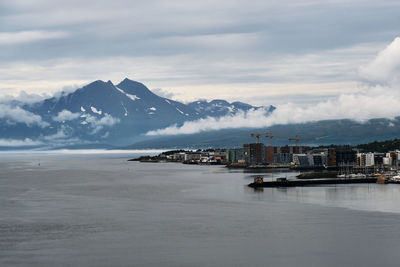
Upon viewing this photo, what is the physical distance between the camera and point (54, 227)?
1508 inches

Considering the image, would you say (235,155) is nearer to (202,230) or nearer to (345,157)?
(345,157)

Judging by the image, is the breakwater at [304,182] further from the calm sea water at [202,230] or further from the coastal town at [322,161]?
the calm sea water at [202,230]

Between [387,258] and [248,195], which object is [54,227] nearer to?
[387,258]

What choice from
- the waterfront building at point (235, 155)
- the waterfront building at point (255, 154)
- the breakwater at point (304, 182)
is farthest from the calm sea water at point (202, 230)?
the waterfront building at point (235, 155)

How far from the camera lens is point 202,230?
36.9 m

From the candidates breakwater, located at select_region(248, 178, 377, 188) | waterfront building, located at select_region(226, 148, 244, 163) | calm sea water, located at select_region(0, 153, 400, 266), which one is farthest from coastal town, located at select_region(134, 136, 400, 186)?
calm sea water, located at select_region(0, 153, 400, 266)

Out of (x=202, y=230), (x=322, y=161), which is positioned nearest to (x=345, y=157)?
(x=322, y=161)

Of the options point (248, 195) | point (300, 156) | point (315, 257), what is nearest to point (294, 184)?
point (248, 195)

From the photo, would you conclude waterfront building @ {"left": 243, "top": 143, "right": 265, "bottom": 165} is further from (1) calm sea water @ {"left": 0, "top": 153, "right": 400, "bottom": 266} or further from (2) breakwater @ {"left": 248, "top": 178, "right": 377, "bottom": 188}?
(1) calm sea water @ {"left": 0, "top": 153, "right": 400, "bottom": 266}

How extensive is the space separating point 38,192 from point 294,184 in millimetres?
28014

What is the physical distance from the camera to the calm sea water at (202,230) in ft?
96.0

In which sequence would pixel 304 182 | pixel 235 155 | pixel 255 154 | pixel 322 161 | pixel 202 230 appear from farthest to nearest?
pixel 235 155 → pixel 255 154 → pixel 322 161 → pixel 304 182 → pixel 202 230

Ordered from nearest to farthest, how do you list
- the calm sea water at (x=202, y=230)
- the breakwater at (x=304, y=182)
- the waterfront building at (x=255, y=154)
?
the calm sea water at (x=202, y=230)
the breakwater at (x=304, y=182)
the waterfront building at (x=255, y=154)

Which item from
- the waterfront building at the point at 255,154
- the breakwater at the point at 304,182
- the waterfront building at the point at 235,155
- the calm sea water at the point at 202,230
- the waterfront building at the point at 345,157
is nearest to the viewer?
the calm sea water at the point at 202,230
